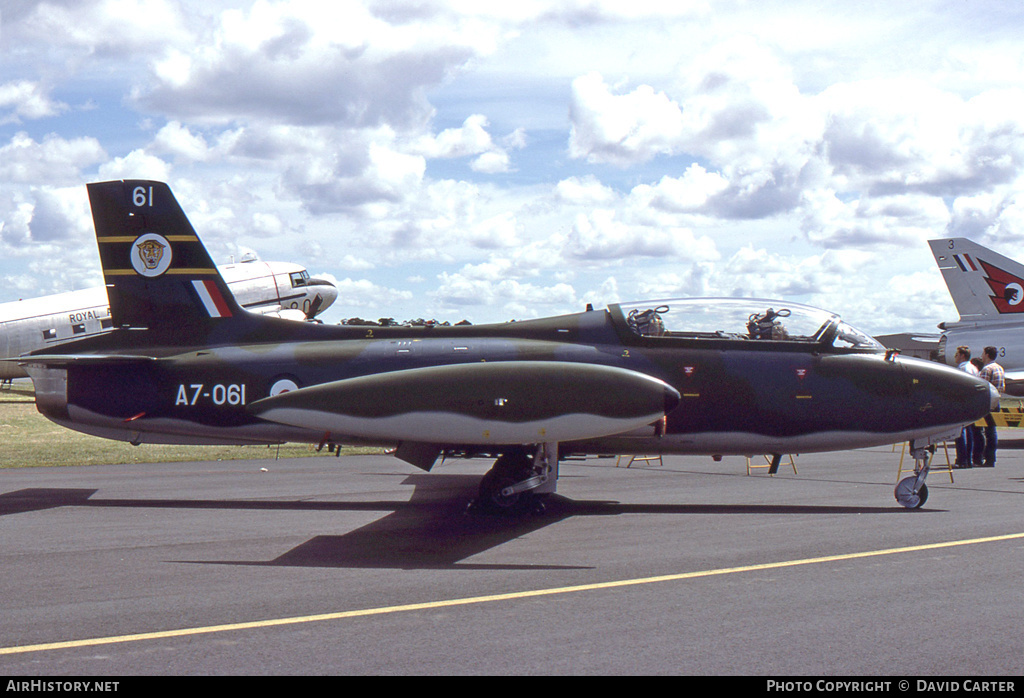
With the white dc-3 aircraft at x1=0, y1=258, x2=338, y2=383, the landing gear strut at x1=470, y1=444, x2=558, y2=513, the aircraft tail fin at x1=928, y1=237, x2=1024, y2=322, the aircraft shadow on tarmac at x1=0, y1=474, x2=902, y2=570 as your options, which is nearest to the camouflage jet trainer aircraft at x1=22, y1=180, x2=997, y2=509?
the landing gear strut at x1=470, y1=444, x2=558, y2=513

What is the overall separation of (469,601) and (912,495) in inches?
291

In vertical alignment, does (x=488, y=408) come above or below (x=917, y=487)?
above

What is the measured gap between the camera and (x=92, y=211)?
13.2m

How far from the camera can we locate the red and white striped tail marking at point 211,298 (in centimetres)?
1334

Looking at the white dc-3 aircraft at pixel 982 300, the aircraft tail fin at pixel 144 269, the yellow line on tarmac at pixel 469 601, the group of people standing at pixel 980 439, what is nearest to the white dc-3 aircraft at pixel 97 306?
the aircraft tail fin at pixel 144 269

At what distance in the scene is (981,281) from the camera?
27859 mm

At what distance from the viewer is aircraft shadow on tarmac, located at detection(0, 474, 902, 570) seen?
859 cm

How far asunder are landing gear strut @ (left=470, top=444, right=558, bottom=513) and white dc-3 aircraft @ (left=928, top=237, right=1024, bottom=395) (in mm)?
19882

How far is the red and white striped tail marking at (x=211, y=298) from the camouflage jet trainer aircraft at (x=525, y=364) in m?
0.19

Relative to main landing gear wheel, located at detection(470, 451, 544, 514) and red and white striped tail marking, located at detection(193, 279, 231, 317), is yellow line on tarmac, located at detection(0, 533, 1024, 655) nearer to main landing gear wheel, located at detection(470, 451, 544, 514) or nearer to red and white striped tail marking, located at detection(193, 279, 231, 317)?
main landing gear wheel, located at detection(470, 451, 544, 514)

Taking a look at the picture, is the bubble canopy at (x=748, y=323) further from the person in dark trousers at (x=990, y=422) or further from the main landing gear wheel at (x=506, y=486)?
the person in dark trousers at (x=990, y=422)

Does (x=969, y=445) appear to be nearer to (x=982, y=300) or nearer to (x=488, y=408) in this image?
(x=982, y=300)

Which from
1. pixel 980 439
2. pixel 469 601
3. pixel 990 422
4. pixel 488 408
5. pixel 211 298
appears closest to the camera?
pixel 469 601

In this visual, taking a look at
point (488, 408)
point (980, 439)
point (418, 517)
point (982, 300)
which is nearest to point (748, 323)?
point (488, 408)
